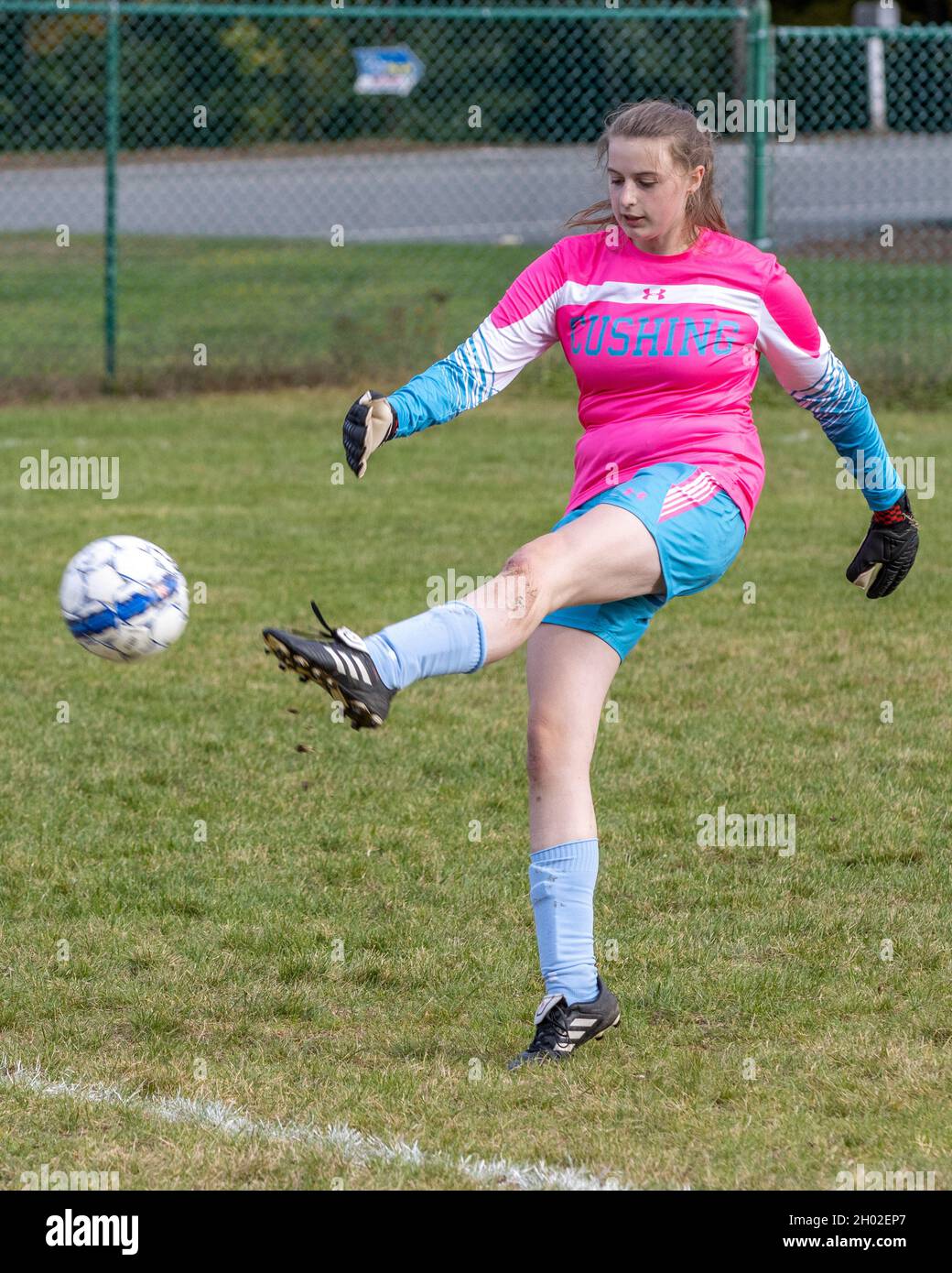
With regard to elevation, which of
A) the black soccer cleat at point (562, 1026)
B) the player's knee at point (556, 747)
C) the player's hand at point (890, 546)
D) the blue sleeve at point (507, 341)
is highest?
the blue sleeve at point (507, 341)

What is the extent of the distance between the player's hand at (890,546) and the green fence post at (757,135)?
9.18 metres

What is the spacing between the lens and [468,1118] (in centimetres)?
378

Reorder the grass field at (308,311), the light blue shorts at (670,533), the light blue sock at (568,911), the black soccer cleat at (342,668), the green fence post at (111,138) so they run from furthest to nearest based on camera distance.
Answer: the grass field at (308,311) < the green fence post at (111,138) < the light blue sock at (568,911) < the light blue shorts at (670,533) < the black soccer cleat at (342,668)

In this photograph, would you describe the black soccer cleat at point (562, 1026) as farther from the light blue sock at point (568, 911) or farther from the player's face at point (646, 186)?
the player's face at point (646, 186)

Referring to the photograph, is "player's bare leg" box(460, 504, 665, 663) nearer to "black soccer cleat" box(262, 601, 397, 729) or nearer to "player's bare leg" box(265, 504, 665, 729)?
"player's bare leg" box(265, 504, 665, 729)

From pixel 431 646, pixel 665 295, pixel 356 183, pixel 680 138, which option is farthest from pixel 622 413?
pixel 356 183

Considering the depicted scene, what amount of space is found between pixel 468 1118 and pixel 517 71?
16.7m

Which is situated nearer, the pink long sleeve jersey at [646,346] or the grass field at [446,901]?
the grass field at [446,901]

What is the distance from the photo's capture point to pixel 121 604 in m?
4.27

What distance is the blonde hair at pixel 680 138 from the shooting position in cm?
391

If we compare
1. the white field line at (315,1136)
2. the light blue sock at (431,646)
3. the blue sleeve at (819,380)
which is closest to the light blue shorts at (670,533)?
the light blue sock at (431,646)

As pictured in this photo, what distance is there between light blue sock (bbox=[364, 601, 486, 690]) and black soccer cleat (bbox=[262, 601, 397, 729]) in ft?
0.16

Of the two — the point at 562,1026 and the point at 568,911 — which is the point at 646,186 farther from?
the point at 562,1026
